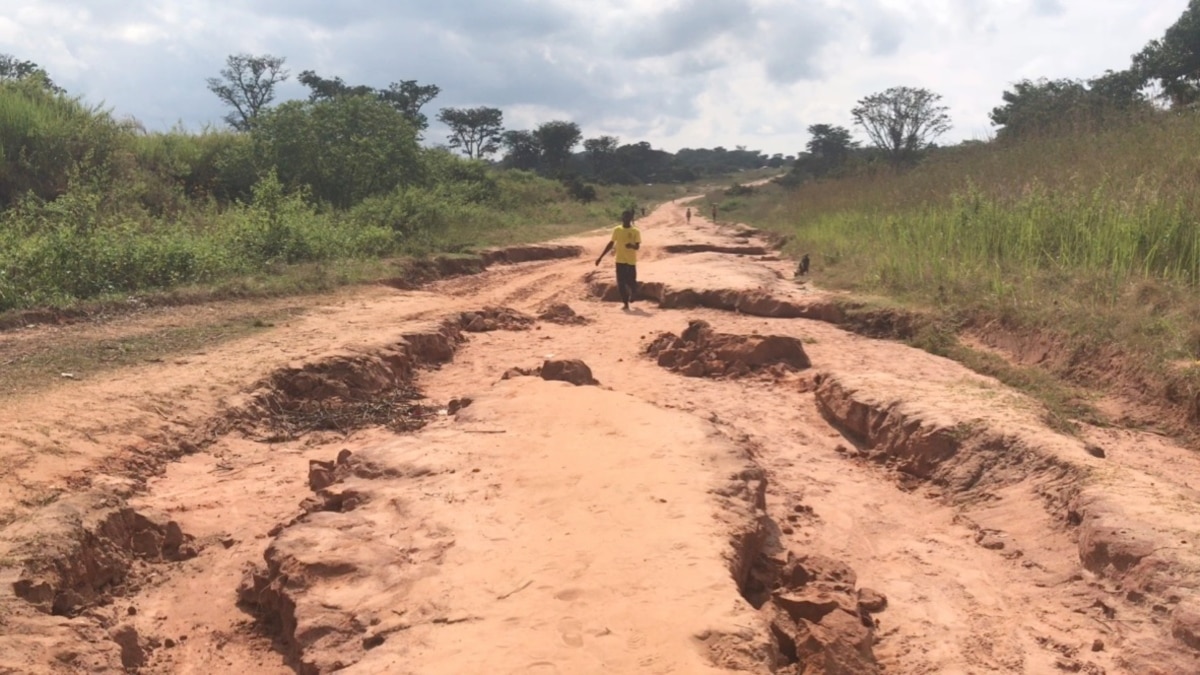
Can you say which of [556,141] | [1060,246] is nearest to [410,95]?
[556,141]

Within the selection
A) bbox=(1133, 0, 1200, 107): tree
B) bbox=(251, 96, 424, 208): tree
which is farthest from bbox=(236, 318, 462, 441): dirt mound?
bbox=(1133, 0, 1200, 107): tree

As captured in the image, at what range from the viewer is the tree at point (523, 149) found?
5572 cm

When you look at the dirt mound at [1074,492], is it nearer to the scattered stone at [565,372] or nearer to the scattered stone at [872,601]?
the scattered stone at [872,601]

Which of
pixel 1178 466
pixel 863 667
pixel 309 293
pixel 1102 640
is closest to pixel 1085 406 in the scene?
pixel 1178 466

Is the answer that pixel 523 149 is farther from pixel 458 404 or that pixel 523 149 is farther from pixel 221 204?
pixel 458 404

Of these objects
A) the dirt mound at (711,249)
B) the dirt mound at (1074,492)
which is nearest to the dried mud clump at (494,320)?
the dirt mound at (1074,492)

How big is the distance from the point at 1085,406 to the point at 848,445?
5.94 feet

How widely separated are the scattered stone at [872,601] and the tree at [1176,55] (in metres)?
23.1

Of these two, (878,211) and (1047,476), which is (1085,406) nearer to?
(1047,476)

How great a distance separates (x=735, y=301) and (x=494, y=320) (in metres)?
A: 2.98

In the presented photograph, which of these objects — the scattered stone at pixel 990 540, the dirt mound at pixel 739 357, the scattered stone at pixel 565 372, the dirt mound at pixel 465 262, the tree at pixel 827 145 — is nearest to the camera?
the scattered stone at pixel 990 540

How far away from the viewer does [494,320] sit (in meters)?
10.1

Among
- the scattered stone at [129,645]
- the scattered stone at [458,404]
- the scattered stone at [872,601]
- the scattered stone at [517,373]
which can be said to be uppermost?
the scattered stone at [517,373]

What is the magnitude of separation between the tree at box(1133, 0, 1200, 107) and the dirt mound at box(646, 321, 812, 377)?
771 inches
